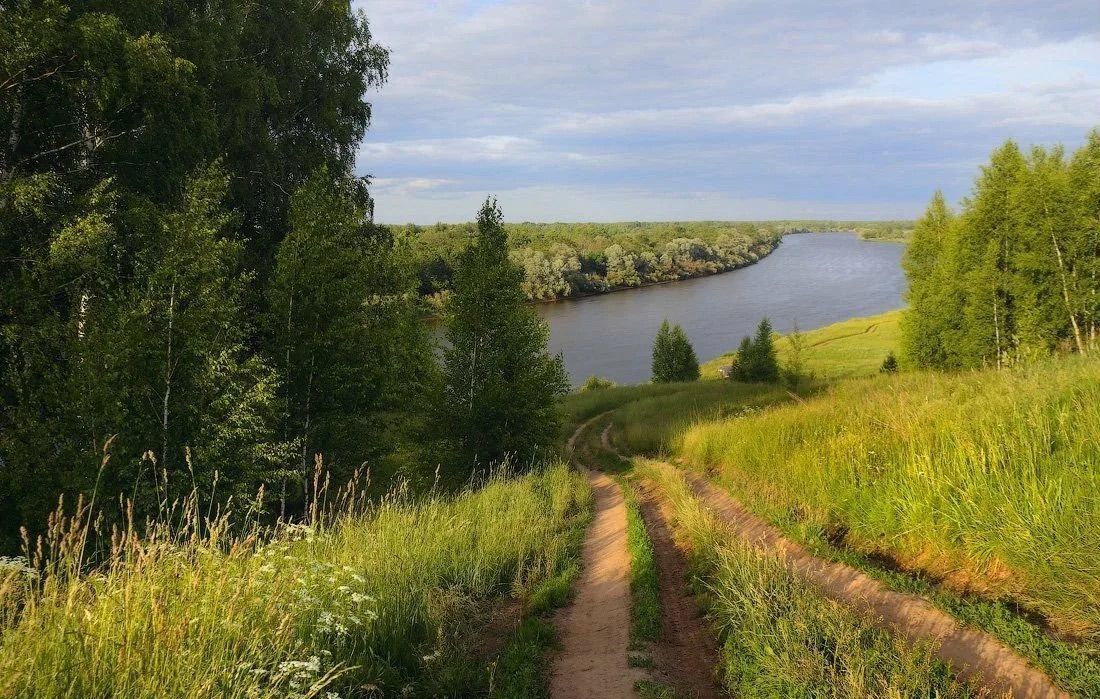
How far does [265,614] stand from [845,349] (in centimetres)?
6530

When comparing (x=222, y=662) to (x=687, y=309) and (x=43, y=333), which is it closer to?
(x=43, y=333)

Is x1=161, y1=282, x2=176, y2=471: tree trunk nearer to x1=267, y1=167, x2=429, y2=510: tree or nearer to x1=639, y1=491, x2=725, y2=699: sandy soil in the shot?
x1=267, y1=167, x2=429, y2=510: tree

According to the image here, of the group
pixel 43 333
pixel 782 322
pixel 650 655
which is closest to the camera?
pixel 650 655

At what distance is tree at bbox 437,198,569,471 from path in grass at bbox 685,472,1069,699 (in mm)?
10425

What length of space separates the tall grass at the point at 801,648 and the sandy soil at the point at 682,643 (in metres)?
0.18

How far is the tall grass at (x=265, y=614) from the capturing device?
9.20ft

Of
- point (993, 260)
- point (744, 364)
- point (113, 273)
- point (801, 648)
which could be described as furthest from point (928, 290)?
point (113, 273)

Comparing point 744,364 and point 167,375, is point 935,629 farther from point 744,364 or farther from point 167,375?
point 744,364

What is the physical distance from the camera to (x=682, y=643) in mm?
5305

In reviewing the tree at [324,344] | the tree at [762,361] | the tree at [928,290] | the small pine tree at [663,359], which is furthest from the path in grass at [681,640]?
the small pine tree at [663,359]

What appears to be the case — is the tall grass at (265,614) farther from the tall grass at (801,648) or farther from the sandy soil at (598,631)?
the tall grass at (801,648)

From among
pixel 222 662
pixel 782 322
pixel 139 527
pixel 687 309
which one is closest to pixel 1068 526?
pixel 222 662

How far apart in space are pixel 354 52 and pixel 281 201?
6317 millimetres

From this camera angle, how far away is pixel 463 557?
6578 mm
